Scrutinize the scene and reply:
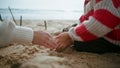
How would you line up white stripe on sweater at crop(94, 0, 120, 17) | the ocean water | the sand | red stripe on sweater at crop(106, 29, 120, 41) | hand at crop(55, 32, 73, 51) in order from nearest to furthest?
the sand < white stripe on sweater at crop(94, 0, 120, 17) < red stripe on sweater at crop(106, 29, 120, 41) < hand at crop(55, 32, 73, 51) < the ocean water

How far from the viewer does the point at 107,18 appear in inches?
61.2

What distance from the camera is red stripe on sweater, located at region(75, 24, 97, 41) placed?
1689 millimetres

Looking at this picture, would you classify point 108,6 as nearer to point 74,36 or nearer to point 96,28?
point 96,28

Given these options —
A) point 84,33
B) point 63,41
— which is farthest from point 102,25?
point 63,41

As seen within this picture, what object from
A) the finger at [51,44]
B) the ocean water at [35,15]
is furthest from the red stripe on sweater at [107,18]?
the ocean water at [35,15]

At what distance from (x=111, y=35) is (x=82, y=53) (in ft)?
1.02

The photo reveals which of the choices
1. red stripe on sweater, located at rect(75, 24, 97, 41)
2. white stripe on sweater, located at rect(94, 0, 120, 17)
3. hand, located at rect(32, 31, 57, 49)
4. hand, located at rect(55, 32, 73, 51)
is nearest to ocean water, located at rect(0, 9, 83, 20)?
hand, located at rect(32, 31, 57, 49)

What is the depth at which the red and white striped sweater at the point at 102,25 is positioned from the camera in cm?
155

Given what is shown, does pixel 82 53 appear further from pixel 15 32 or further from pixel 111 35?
pixel 15 32

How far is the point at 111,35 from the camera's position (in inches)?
69.2

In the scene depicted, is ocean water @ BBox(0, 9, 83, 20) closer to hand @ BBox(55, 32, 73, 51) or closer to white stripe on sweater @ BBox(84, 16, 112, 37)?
hand @ BBox(55, 32, 73, 51)

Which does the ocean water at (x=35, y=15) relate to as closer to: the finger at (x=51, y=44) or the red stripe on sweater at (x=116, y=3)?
the finger at (x=51, y=44)

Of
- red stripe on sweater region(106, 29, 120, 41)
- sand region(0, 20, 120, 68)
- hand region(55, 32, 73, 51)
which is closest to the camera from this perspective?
sand region(0, 20, 120, 68)

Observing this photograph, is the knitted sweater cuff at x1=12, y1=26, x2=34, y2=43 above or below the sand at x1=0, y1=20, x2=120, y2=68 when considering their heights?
above
